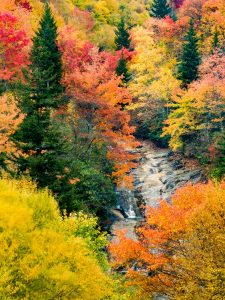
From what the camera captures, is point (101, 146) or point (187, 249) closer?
point (187, 249)

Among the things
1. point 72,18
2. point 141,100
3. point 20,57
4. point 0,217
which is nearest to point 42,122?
point 0,217

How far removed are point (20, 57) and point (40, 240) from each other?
32.0m

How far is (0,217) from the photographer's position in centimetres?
1756

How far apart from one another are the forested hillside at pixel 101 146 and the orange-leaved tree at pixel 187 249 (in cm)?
7

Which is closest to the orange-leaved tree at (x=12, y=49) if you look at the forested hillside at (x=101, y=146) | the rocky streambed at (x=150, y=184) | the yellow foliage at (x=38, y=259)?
the forested hillside at (x=101, y=146)

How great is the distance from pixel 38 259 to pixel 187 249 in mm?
8590

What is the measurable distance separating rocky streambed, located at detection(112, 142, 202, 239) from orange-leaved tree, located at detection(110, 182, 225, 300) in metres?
13.0

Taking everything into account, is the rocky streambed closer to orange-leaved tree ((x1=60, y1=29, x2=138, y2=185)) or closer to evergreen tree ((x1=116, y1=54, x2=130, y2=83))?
orange-leaved tree ((x1=60, y1=29, x2=138, y2=185))

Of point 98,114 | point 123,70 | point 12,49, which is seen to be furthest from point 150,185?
point 12,49

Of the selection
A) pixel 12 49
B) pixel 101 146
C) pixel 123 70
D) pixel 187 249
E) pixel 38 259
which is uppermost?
pixel 12 49

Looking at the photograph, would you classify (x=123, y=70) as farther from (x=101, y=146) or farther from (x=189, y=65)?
(x=101, y=146)

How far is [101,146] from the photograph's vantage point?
40.0 metres

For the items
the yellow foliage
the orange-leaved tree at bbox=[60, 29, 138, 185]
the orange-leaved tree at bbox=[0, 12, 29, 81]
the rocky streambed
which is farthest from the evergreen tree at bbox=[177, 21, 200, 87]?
the yellow foliage

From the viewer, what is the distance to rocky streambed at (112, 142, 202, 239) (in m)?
40.0
